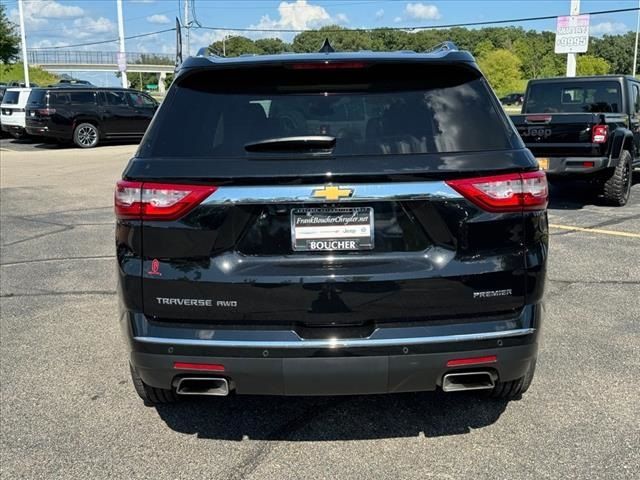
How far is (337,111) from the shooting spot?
9.13 feet

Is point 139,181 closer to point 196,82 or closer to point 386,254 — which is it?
point 196,82

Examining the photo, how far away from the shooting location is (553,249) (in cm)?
698

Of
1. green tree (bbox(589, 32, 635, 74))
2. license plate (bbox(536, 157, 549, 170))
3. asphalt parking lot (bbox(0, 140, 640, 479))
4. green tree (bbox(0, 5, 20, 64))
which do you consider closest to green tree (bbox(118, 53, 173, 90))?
green tree (bbox(0, 5, 20, 64))

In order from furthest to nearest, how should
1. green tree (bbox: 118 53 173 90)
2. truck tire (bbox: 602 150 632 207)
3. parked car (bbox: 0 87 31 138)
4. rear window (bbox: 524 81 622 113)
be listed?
green tree (bbox: 118 53 173 90) < parked car (bbox: 0 87 31 138) < rear window (bbox: 524 81 622 113) < truck tire (bbox: 602 150 632 207)

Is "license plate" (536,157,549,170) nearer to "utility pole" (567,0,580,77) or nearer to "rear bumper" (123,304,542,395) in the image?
"rear bumper" (123,304,542,395)

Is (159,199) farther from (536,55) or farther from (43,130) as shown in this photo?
(536,55)

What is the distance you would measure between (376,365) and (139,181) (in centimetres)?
123

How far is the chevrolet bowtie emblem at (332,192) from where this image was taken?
2562 mm

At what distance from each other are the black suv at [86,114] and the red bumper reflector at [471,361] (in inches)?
755

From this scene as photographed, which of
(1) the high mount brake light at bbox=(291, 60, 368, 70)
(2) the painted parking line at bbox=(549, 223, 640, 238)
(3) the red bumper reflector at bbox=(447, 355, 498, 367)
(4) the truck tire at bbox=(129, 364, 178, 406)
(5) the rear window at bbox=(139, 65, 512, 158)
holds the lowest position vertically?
(2) the painted parking line at bbox=(549, 223, 640, 238)

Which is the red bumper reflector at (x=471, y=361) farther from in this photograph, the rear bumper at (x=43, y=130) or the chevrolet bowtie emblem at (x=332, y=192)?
the rear bumper at (x=43, y=130)

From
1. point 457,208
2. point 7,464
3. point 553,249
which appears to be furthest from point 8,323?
point 553,249

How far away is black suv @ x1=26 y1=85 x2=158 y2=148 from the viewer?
65.8 feet

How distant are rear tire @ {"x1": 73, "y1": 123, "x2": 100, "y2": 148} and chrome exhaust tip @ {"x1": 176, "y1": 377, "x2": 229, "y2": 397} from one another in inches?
770
